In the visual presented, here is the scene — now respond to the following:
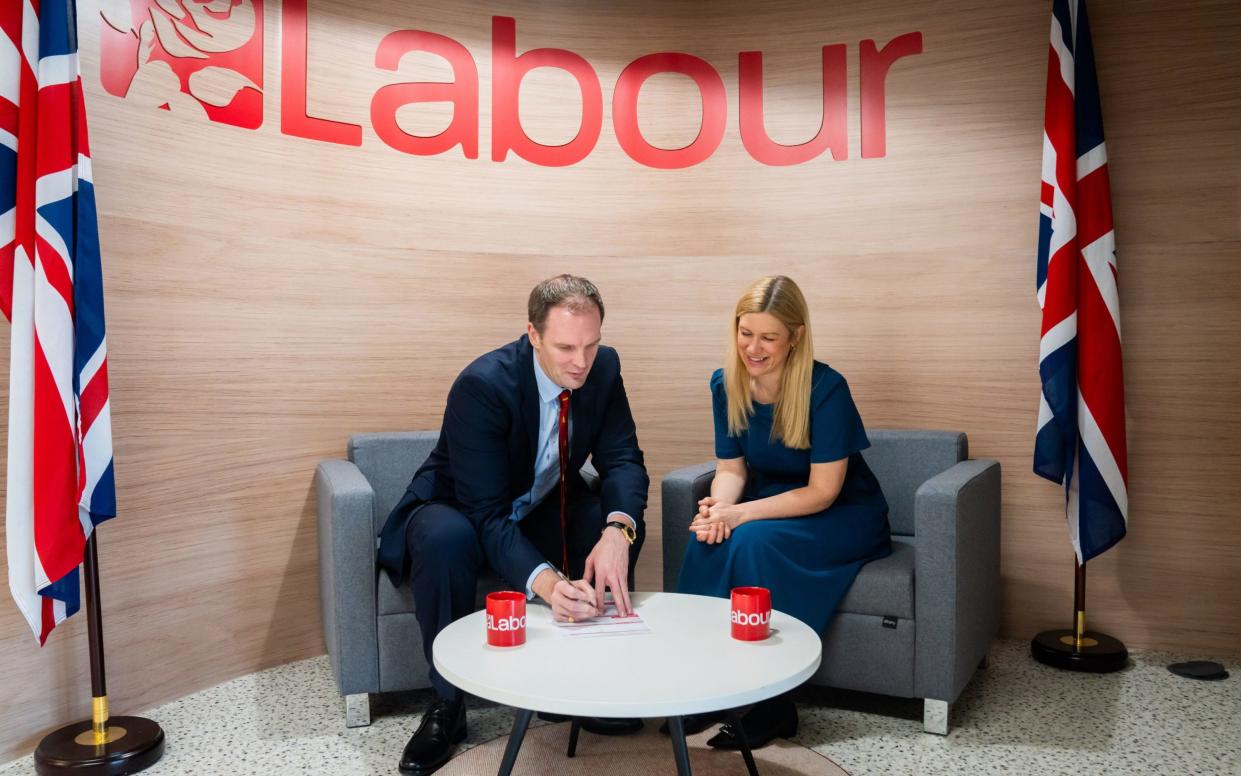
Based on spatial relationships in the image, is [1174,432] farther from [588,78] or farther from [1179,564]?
[588,78]

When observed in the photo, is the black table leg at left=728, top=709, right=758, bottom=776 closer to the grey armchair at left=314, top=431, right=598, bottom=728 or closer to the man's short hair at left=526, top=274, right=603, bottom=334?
the grey armchair at left=314, top=431, right=598, bottom=728

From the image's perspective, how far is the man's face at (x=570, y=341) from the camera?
229 centimetres

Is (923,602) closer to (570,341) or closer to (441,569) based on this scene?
(570,341)

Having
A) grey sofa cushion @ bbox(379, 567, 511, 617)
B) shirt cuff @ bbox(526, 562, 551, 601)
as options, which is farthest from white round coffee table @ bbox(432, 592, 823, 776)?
grey sofa cushion @ bbox(379, 567, 511, 617)

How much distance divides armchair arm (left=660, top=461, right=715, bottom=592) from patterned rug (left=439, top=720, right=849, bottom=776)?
19.3 inches

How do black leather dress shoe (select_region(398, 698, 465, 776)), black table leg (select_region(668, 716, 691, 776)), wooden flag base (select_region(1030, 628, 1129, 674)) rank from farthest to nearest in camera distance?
wooden flag base (select_region(1030, 628, 1129, 674)) < black leather dress shoe (select_region(398, 698, 465, 776)) < black table leg (select_region(668, 716, 691, 776))

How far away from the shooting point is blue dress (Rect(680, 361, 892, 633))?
8.15 feet

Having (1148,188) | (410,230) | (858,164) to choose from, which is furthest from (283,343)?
(1148,188)

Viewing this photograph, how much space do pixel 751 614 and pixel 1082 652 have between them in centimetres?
179

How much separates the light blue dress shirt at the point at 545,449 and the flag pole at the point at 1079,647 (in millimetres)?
1725

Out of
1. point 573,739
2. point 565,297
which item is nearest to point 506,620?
point 573,739

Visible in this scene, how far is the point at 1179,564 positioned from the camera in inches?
126

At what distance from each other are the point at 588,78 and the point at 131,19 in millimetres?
1543

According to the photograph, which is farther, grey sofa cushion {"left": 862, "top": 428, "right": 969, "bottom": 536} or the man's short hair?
grey sofa cushion {"left": 862, "top": 428, "right": 969, "bottom": 536}
